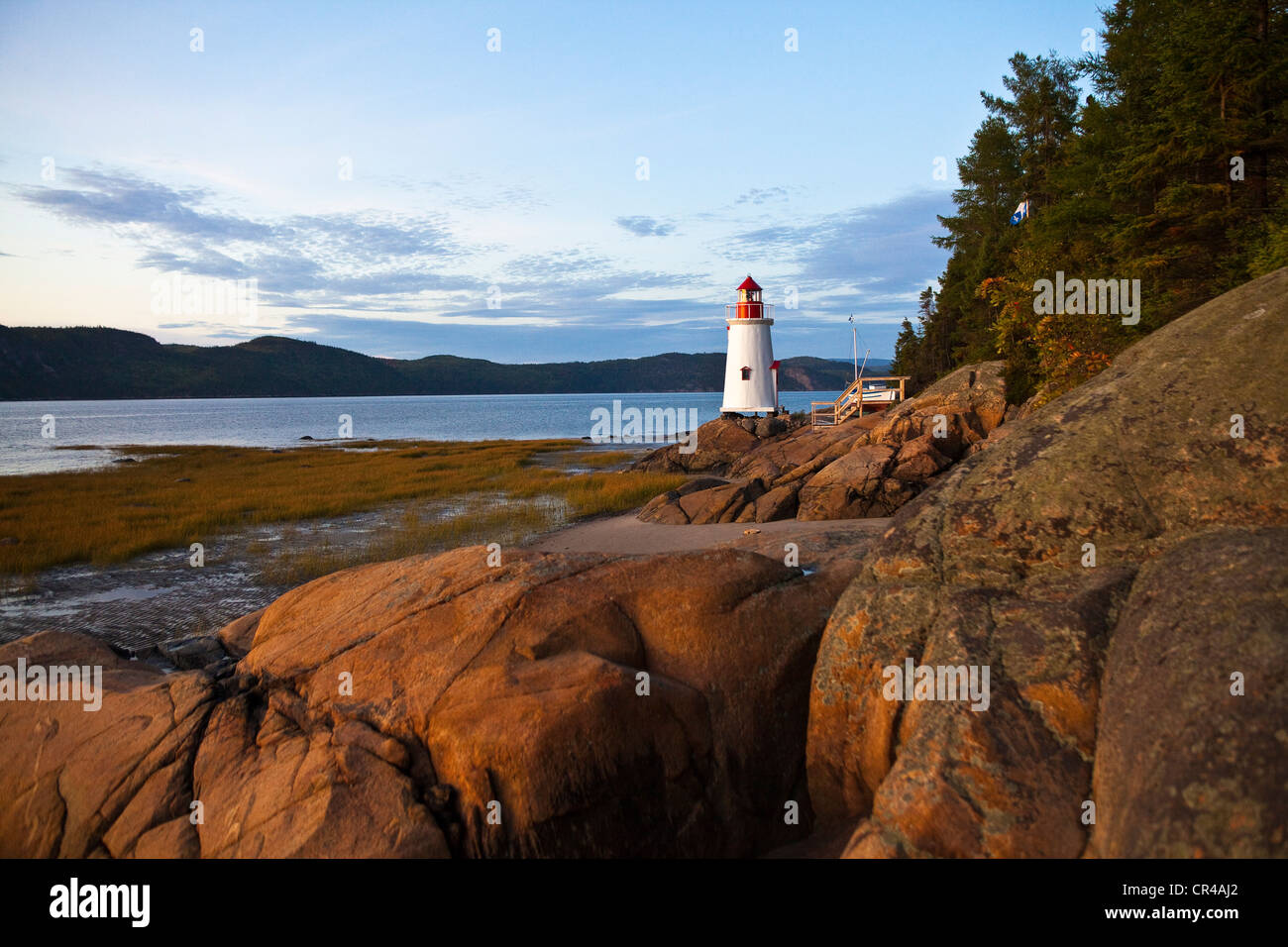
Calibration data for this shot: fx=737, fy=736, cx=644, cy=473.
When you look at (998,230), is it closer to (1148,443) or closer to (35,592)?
(1148,443)

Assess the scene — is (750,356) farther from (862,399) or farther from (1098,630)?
(1098,630)

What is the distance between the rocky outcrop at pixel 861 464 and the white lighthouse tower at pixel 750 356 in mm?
14455

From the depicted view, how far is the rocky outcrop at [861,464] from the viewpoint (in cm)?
2070

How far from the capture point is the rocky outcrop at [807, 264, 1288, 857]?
4121 mm

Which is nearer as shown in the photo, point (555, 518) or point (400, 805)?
point (400, 805)

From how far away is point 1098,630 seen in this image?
18.3 feet

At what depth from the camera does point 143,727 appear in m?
7.30

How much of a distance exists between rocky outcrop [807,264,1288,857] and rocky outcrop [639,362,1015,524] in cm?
1245

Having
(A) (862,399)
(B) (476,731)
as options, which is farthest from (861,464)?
(A) (862,399)

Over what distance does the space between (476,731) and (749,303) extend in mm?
45798

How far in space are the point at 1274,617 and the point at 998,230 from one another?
165ft

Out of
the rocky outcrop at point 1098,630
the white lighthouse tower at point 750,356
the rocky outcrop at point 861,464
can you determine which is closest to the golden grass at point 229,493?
the rocky outcrop at point 861,464

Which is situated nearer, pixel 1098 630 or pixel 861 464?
pixel 1098 630
